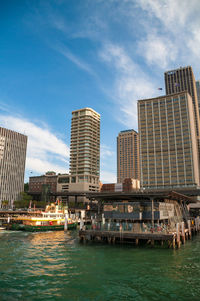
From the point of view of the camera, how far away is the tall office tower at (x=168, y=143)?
6722 inches

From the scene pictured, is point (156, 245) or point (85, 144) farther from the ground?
point (85, 144)

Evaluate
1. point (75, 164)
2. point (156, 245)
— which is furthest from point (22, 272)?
point (75, 164)

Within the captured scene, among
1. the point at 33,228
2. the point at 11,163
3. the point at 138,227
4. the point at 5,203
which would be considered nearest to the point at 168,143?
the point at 11,163

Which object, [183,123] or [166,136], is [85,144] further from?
[183,123]

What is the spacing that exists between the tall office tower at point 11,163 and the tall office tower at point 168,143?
93.6 m

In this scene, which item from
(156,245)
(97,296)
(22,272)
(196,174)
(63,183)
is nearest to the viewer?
(97,296)

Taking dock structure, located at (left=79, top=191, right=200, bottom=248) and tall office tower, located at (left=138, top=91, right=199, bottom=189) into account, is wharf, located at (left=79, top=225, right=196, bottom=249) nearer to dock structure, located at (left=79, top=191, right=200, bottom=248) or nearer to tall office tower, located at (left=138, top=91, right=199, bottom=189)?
dock structure, located at (left=79, top=191, right=200, bottom=248)

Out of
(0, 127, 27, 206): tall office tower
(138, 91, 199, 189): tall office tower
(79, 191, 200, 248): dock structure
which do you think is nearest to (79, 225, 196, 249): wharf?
(79, 191, 200, 248): dock structure

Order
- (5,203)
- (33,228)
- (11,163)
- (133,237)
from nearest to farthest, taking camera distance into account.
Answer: (133,237), (33,228), (5,203), (11,163)

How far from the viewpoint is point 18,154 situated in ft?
596

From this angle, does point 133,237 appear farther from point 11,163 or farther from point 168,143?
point 11,163

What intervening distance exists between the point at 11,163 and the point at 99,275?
166139 millimetres

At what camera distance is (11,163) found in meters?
176

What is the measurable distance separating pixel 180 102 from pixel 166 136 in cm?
2803
